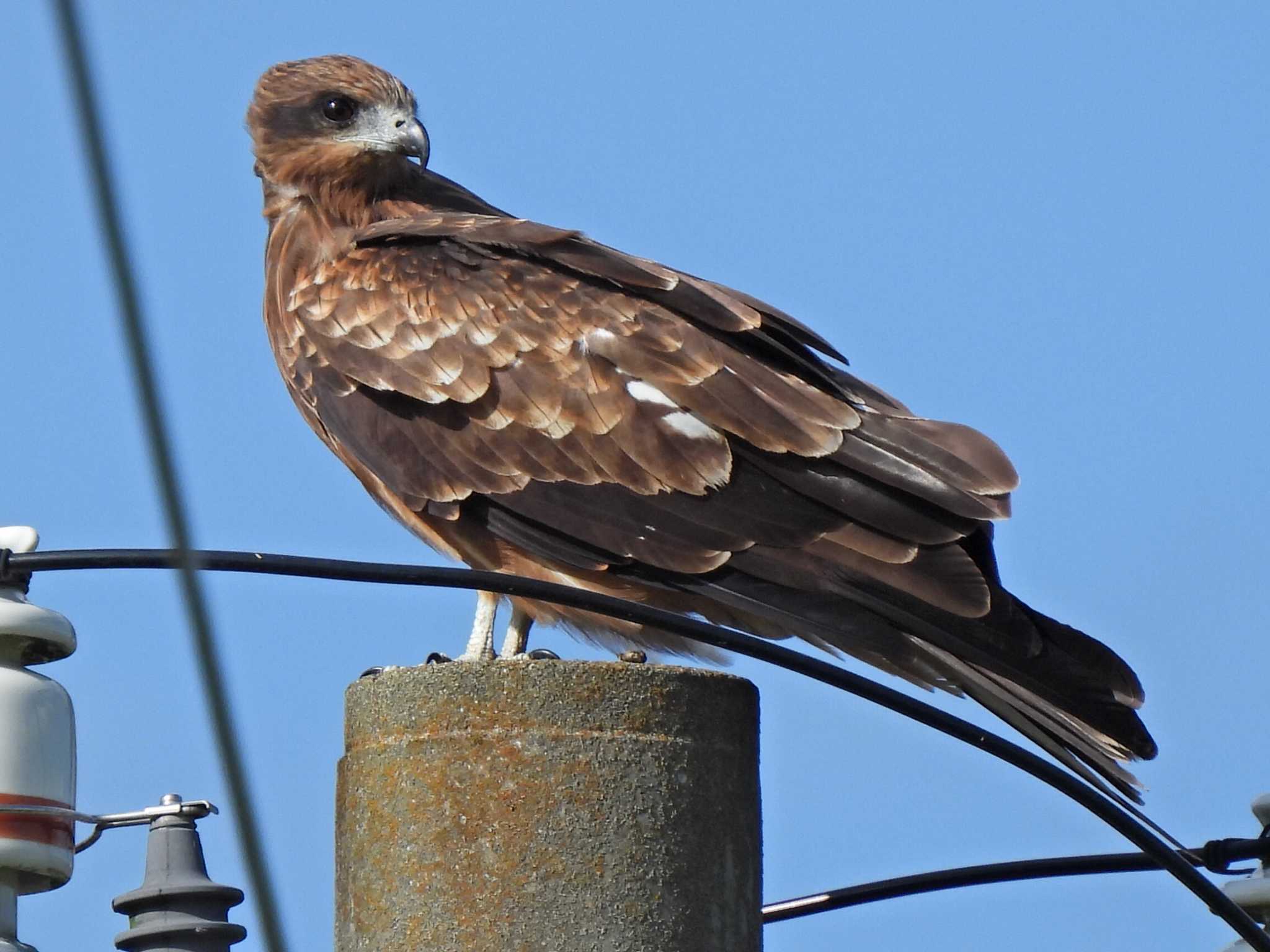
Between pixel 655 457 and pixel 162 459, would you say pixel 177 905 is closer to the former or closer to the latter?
pixel 655 457

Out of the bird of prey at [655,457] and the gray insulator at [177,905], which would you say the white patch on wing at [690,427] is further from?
the gray insulator at [177,905]

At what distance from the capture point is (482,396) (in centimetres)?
743

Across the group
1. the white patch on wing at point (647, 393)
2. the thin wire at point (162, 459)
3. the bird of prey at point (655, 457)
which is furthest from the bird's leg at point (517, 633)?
the thin wire at point (162, 459)

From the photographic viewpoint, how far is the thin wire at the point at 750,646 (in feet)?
14.8

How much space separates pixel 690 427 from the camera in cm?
709

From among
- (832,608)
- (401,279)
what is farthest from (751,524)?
(401,279)

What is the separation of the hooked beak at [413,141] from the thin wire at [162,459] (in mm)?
6337

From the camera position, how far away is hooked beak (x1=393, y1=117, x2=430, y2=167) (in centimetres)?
859

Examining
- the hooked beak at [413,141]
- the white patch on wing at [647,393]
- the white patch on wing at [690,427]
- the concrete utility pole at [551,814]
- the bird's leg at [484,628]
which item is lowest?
the concrete utility pole at [551,814]

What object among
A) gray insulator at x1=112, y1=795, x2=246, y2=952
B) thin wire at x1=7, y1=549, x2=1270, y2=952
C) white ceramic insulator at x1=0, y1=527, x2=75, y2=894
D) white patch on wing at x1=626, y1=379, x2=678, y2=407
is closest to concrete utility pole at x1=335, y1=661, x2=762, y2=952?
thin wire at x1=7, y1=549, x2=1270, y2=952

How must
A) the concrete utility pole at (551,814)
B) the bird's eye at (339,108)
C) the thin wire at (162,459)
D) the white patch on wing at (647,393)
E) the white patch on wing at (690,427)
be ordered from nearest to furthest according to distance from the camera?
1. the thin wire at (162,459)
2. the concrete utility pole at (551,814)
3. the white patch on wing at (690,427)
4. the white patch on wing at (647,393)
5. the bird's eye at (339,108)

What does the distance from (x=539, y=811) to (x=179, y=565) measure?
6.53 ft

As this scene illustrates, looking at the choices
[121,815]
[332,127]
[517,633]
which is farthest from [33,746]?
[332,127]

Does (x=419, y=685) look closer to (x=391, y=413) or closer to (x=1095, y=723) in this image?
(x=1095, y=723)
